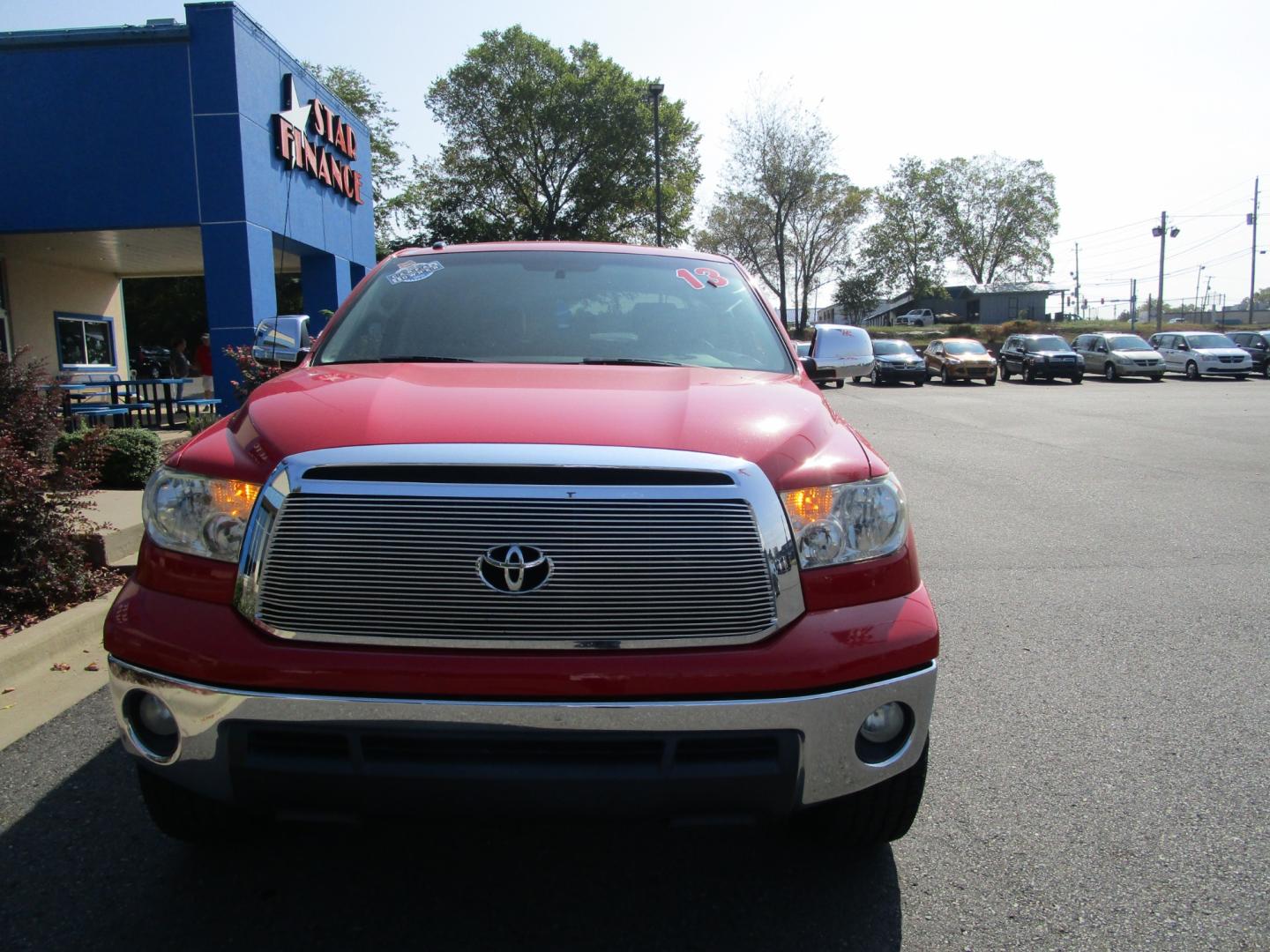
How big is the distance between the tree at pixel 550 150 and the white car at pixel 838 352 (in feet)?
128

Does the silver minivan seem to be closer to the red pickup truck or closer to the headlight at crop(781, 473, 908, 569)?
the headlight at crop(781, 473, 908, 569)

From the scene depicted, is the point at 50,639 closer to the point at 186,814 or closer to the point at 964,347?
the point at 186,814

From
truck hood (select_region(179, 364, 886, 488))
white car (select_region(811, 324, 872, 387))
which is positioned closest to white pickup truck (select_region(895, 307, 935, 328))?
white car (select_region(811, 324, 872, 387))

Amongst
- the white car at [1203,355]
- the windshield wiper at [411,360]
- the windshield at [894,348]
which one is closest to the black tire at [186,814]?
the windshield wiper at [411,360]

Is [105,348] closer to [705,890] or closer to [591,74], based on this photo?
[705,890]

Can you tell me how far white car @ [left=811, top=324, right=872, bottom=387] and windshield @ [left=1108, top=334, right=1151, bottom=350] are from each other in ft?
111

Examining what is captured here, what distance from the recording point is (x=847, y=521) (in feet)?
7.11

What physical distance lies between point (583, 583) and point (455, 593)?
276 mm

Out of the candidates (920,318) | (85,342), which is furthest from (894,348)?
(920,318)

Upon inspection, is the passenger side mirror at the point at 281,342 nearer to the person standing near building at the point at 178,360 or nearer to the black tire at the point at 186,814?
the black tire at the point at 186,814

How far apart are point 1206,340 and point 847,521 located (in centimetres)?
3747

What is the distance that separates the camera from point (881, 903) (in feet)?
7.77

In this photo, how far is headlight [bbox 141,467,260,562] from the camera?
2.10m

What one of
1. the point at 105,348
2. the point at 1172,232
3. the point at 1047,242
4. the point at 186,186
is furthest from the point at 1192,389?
the point at 1047,242
